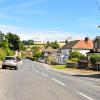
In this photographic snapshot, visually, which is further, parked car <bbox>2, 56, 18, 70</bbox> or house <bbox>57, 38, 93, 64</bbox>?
house <bbox>57, 38, 93, 64</bbox>

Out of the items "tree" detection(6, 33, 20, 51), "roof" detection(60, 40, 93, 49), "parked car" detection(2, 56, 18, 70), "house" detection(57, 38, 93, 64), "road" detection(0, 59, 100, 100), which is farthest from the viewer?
"tree" detection(6, 33, 20, 51)

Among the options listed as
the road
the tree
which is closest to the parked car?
the road

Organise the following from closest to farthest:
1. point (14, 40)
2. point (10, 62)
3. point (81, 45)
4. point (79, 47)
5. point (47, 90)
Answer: point (47, 90) → point (10, 62) → point (79, 47) → point (81, 45) → point (14, 40)

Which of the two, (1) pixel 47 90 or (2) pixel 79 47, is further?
(2) pixel 79 47

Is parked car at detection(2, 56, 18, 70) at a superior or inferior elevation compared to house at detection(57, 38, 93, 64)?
inferior

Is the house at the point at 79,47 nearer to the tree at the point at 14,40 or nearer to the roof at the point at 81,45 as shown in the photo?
the roof at the point at 81,45

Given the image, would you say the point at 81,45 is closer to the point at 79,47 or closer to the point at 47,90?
the point at 79,47

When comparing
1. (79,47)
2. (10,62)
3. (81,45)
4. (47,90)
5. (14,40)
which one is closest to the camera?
(47,90)

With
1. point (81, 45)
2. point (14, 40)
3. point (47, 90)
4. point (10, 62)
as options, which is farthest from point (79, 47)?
point (47, 90)

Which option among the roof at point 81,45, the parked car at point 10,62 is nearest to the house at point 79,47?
the roof at point 81,45

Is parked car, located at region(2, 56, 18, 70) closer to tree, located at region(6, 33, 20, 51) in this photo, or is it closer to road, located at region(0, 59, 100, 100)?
road, located at region(0, 59, 100, 100)

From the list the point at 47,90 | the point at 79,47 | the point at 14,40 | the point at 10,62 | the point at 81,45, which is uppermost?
the point at 14,40

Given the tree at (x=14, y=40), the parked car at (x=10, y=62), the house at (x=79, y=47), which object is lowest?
the parked car at (x=10, y=62)

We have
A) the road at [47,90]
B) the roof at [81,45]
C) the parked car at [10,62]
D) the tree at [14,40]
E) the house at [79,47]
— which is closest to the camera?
the road at [47,90]
